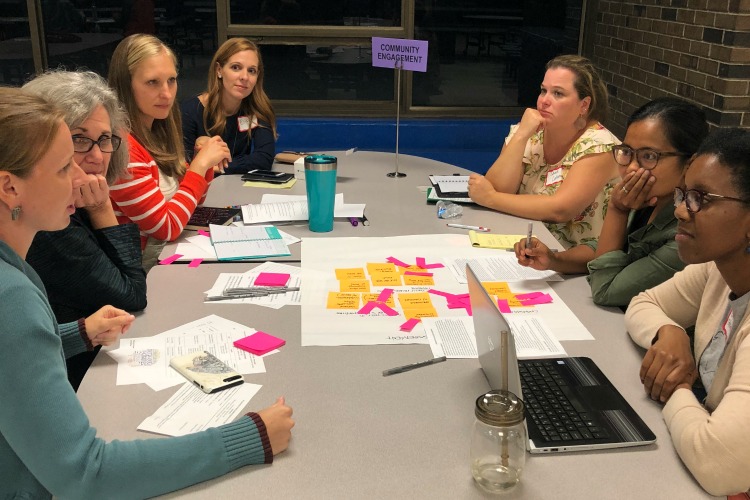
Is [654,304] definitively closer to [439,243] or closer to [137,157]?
[439,243]

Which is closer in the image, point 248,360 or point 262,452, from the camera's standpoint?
point 262,452

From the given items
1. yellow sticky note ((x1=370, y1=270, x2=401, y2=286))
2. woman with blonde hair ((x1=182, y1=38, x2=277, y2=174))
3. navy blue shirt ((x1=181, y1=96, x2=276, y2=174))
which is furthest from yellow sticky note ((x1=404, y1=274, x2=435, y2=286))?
woman with blonde hair ((x1=182, y1=38, x2=277, y2=174))

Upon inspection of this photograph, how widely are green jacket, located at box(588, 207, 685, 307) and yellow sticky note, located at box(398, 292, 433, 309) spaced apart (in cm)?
42

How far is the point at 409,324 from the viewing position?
1.63 metres

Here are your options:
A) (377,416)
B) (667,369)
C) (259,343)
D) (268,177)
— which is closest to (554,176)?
(268,177)

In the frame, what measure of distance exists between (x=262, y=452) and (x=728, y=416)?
727 mm

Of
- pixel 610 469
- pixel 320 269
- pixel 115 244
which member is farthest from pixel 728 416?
pixel 115 244

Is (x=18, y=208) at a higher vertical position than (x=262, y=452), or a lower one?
higher

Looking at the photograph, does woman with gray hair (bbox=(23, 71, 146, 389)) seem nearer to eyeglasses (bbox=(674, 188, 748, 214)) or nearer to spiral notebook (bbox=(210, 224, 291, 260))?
spiral notebook (bbox=(210, 224, 291, 260))

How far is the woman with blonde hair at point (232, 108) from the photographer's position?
344 centimetres

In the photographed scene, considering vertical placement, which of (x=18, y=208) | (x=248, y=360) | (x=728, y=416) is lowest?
(x=248, y=360)

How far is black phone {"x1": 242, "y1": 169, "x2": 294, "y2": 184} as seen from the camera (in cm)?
300

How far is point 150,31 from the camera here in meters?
4.92

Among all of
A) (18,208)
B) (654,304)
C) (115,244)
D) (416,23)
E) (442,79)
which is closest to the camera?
(18,208)
